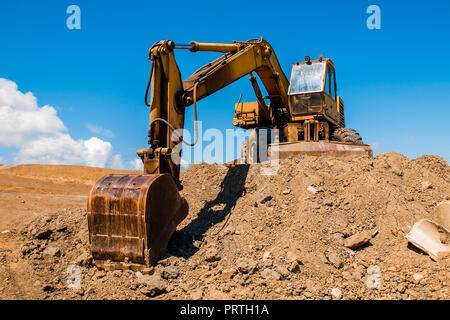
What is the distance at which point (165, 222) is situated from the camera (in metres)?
5.32

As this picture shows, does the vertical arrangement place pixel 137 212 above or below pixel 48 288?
above

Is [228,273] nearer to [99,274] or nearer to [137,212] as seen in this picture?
[137,212]

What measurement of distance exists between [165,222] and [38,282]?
5.76 feet

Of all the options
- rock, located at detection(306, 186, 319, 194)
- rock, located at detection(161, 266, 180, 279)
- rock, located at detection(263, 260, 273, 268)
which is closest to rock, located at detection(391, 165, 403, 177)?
rock, located at detection(306, 186, 319, 194)

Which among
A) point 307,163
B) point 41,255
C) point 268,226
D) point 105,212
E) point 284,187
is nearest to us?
point 105,212

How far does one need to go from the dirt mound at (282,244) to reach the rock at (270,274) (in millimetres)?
A: 14

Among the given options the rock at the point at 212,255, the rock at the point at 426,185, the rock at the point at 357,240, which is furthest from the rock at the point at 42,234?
the rock at the point at 426,185

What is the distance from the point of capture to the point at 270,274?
4645 millimetres

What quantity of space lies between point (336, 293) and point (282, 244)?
45.1 inches

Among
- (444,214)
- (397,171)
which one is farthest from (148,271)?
(397,171)

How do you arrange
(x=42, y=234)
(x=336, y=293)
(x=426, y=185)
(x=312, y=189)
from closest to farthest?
(x=336, y=293) < (x=42, y=234) < (x=312, y=189) < (x=426, y=185)

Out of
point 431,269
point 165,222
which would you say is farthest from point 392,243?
point 165,222

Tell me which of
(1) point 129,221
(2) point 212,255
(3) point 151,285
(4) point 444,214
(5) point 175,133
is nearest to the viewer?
(3) point 151,285
